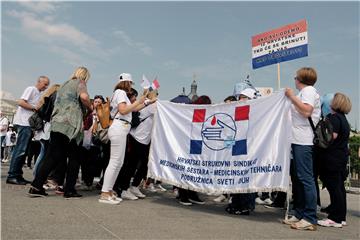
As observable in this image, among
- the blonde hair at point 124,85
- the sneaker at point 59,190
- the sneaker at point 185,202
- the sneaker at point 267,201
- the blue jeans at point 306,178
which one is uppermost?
the blonde hair at point 124,85

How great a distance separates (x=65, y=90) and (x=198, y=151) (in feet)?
7.28

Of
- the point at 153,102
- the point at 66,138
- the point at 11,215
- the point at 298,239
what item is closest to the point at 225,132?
the point at 153,102

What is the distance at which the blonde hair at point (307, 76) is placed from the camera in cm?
436

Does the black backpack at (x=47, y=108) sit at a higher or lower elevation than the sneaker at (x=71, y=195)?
higher

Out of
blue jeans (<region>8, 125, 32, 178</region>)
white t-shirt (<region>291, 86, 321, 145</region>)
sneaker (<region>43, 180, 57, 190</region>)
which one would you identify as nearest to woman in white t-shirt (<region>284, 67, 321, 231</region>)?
white t-shirt (<region>291, 86, 321, 145</region>)

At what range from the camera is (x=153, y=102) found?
571cm

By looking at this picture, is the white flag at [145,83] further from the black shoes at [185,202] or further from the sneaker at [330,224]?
the sneaker at [330,224]

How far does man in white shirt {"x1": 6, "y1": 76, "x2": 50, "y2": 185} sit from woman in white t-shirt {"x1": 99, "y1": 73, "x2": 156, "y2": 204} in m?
1.97

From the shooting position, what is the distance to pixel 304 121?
14.0ft

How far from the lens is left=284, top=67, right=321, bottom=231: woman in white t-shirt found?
13.5ft

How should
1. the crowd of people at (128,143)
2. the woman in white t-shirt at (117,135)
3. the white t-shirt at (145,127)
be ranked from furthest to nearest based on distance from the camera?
the white t-shirt at (145,127) < the woman in white t-shirt at (117,135) < the crowd of people at (128,143)

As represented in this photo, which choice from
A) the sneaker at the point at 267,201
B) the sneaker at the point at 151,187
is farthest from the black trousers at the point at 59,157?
the sneaker at the point at 267,201

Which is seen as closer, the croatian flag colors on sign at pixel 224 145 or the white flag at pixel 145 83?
the croatian flag colors on sign at pixel 224 145

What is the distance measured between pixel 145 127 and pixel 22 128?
2.36 metres
